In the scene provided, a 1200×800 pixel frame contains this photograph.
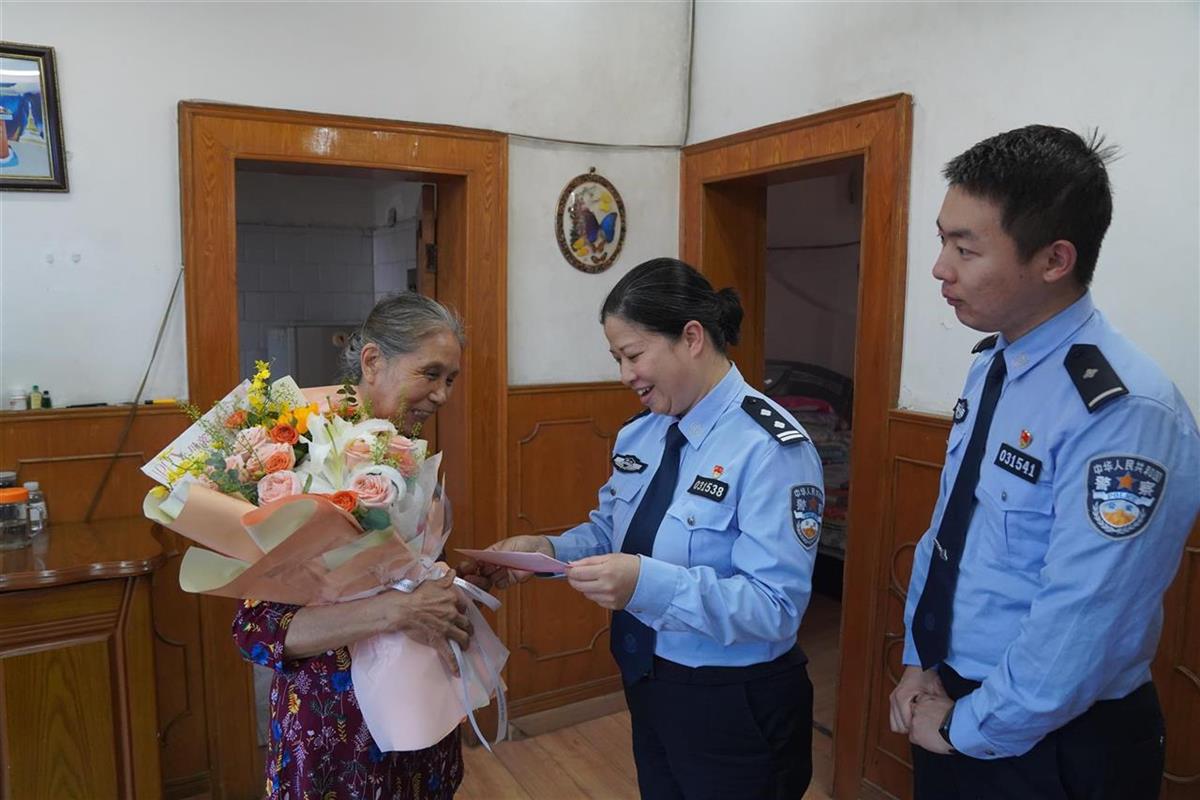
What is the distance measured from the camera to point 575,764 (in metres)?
3.03

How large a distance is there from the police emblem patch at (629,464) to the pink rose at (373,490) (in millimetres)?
617

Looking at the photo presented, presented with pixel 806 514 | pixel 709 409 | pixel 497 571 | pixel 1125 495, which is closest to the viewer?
pixel 1125 495

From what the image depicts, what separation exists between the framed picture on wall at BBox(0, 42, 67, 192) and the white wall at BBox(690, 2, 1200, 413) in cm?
224

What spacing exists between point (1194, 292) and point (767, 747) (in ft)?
4.68

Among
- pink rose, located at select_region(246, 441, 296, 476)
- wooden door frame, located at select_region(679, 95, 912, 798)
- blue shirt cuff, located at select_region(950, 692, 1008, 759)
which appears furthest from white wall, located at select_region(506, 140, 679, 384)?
blue shirt cuff, located at select_region(950, 692, 1008, 759)

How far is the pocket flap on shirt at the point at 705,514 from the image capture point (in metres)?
1.49

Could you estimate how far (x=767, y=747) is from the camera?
152cm

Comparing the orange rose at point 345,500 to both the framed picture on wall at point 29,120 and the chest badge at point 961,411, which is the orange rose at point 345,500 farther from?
the framed picture on wall at point 29,120

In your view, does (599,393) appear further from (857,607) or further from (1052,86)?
(1052,86)

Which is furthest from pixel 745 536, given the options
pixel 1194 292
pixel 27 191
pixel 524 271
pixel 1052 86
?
pixel 27 191

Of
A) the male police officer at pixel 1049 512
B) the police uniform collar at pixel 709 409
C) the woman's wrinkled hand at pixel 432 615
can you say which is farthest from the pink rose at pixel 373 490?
the male police officer at pixel 1049 512

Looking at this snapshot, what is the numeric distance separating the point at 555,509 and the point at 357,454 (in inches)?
81.5

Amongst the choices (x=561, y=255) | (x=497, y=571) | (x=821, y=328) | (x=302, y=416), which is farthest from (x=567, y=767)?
(x=821, y=328)

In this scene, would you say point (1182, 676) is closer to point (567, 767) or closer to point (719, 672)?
point (719, 672)
